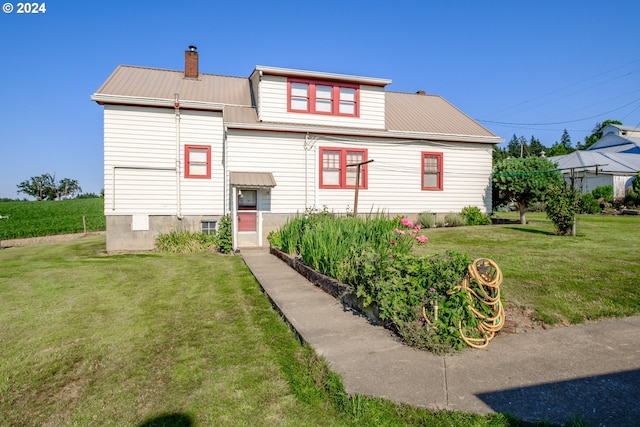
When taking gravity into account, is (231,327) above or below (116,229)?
below

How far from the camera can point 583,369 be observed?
359 centimetres

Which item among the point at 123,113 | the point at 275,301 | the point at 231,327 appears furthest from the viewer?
the point at 123,113

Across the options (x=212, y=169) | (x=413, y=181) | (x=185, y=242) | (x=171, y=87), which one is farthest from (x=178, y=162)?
(x=413, y=181)

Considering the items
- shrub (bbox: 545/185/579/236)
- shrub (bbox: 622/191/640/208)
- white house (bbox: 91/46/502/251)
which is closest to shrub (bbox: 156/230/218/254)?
white house (bbox: 91/46/502/251)

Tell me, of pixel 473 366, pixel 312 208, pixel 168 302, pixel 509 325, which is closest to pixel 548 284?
pixel 509 325

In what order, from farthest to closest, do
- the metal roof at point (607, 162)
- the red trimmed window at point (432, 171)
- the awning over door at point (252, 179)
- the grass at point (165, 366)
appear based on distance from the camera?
the metal roof at point (607, 162) < the red trimmed window at point (432, 171) < the awning over door at point (252, 179) < the grass at point (165, 366)

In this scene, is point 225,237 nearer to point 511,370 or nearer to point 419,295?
point 419,295

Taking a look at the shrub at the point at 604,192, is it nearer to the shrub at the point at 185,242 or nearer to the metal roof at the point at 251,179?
the metal roof at the point at 251,179

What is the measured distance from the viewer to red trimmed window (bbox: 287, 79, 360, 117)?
15.2 metres

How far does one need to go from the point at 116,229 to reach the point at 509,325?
1381 centimetres

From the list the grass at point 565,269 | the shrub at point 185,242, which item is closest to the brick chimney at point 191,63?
the shrub at point 185,242

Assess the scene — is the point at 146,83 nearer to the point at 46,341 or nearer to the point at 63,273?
the point at 63,273

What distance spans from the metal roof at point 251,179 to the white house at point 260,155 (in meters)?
0.05

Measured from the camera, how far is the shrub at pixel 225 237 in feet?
44.2
